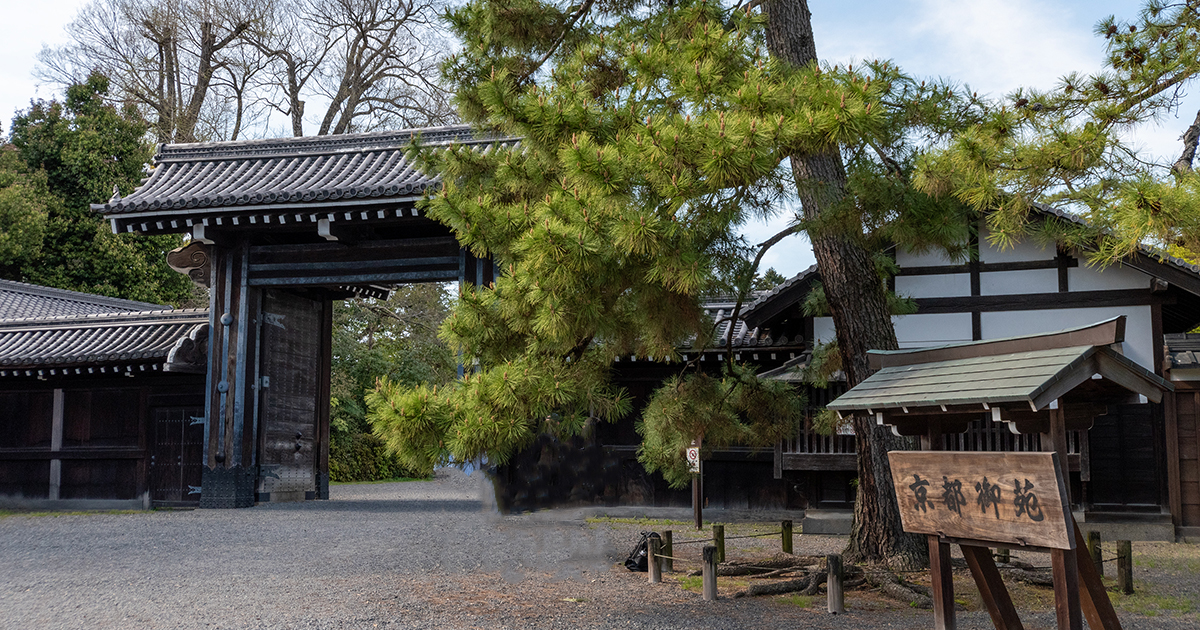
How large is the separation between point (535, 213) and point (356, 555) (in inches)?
172

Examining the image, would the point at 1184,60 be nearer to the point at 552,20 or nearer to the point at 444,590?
the point at 552,20

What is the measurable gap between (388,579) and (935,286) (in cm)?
747

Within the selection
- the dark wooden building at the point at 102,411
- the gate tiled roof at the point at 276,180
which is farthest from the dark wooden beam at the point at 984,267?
the dark wooden building at the point at 102,411

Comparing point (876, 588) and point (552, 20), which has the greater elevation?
point (552, 20)

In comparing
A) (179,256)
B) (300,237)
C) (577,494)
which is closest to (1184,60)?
(577,494)

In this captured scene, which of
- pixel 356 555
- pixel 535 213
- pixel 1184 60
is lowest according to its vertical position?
pixel 356 555

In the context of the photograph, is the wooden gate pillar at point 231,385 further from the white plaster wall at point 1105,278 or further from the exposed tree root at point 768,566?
the white plaster wall at point 1105,278

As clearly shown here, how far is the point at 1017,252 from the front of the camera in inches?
418

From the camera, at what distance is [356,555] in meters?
7.98

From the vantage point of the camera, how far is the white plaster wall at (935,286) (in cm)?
1078

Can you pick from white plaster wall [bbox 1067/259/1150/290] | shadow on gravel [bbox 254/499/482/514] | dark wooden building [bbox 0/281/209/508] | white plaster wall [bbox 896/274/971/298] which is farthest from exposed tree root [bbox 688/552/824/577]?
dark wooden building [bbox 0/281/209/508]

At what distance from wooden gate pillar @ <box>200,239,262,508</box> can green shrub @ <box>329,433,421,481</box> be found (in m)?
8.98

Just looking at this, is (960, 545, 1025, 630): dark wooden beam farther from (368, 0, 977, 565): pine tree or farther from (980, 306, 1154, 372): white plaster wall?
(980, 306, 1154, 372): white plaster wall

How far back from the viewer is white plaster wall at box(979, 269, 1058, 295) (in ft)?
34.4
